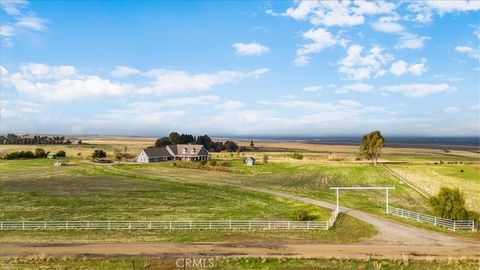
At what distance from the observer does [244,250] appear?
3078cm

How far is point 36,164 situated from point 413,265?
105373 mm

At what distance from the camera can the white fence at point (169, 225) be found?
1521 inches

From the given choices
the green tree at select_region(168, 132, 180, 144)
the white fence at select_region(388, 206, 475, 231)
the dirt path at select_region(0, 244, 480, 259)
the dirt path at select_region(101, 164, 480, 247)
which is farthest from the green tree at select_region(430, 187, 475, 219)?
the green tree at select_region(168, 132, 180, 144)

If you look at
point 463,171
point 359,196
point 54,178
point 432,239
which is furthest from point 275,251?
point 463,171

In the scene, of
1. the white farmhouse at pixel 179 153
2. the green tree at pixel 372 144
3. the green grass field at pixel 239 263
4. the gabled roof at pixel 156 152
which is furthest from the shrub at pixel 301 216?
the white farmhouse at pixel 179 153

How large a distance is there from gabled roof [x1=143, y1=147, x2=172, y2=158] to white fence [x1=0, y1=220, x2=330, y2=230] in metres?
78.6

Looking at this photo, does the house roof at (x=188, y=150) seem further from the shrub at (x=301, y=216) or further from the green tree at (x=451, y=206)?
the green tree at (x=451, y=206)

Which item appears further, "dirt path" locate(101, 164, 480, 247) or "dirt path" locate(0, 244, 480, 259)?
"dirt path" locate(101, 164, 480, 247)

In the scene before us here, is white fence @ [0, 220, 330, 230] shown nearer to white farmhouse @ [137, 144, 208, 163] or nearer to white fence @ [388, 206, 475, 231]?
white fence @ [388, 206, 475, 231]

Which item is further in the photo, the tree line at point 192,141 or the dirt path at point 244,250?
the tree line at point 192,141

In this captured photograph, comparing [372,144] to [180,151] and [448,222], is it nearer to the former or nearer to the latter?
[180,151]

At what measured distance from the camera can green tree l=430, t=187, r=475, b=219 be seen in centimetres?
3984

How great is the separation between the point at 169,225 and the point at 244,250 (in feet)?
37.6

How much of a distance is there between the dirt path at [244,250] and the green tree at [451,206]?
9421 millimetres
